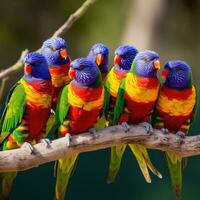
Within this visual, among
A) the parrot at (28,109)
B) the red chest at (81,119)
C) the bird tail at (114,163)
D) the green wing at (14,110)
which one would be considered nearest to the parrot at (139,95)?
the bird tail at (114,163)

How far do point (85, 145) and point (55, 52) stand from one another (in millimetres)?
503

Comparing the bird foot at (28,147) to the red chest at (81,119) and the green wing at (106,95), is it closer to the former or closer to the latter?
the red chest at (81,119)

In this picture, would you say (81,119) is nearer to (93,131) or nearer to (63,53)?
(93,131)

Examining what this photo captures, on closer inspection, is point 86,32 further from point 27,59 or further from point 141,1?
point 27,59

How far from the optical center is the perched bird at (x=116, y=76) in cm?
342

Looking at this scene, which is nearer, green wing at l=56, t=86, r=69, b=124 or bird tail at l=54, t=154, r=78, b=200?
green wing at l=56, t=86, r=69, b=124

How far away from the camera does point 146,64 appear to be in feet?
10.8

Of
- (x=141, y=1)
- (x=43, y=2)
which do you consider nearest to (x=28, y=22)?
(x=43, y=2)

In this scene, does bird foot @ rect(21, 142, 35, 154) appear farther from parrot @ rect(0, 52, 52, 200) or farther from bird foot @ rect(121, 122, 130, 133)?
bird foot @ rect(121, 122, 130, 133)

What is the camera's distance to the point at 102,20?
34.8 ft

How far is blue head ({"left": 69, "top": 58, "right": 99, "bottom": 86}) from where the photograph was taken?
3.16m

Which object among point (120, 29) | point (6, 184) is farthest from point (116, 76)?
point (120, 29)

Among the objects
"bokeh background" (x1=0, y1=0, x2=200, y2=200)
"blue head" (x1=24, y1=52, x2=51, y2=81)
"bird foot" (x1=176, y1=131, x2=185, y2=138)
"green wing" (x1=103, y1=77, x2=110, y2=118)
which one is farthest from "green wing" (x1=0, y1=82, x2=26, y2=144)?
"bokeh background" (x1=0, y1=0, x2=200, y2=200)

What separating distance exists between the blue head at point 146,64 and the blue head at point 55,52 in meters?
0.36
